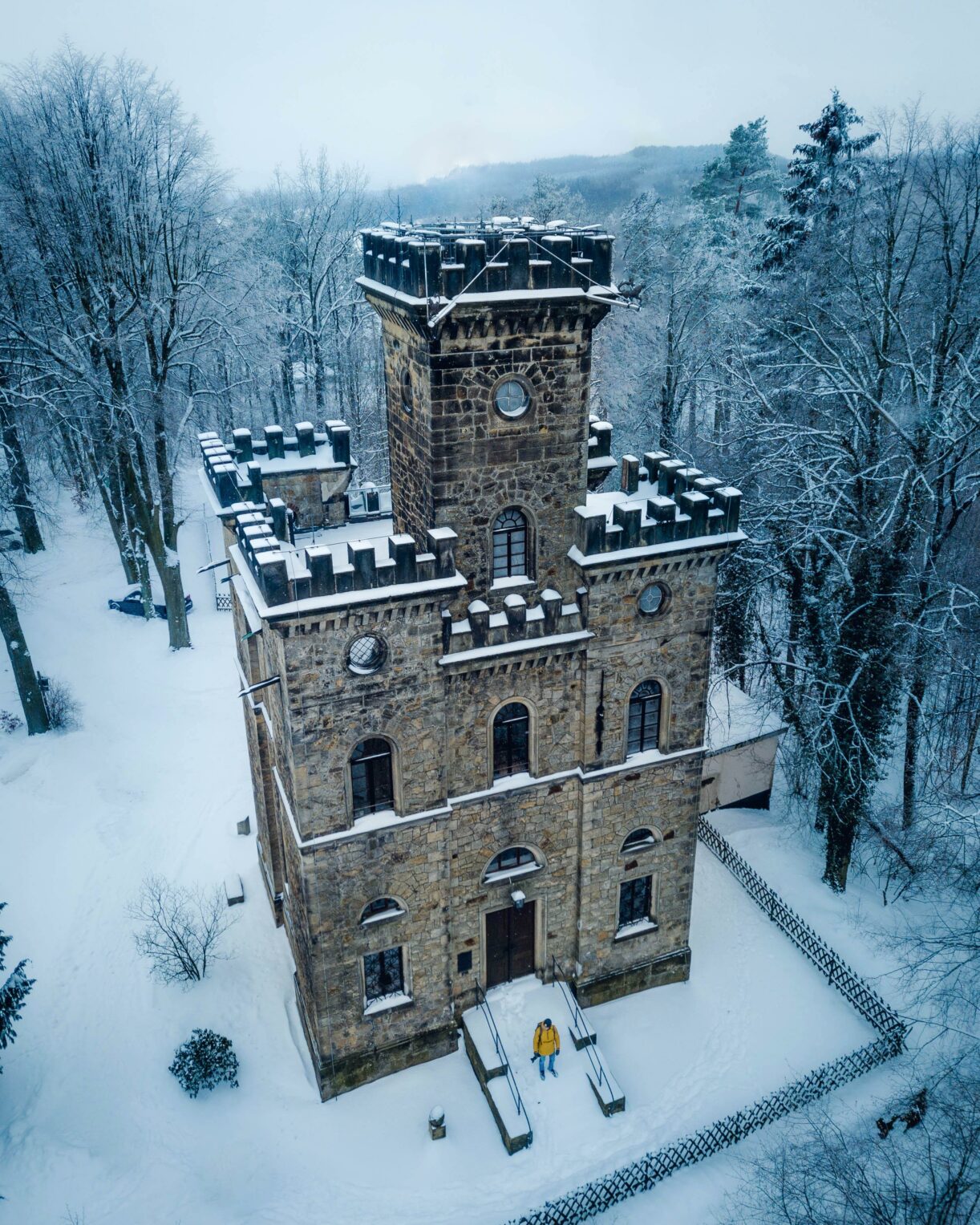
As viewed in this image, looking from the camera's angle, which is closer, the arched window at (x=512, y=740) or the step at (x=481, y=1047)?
the arched window at (x=512, y=740)

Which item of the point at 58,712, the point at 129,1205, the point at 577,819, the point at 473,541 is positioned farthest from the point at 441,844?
the point at 58,712

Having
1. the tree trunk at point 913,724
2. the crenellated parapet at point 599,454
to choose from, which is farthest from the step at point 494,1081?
the tree trunk at point 913,724

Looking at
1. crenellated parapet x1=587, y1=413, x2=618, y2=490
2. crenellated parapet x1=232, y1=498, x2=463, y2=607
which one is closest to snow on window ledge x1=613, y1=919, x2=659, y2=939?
crenellated parapet x1=232, y1=498, x2=463, y2=607

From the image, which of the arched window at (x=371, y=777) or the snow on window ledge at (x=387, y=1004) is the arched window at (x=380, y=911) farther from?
the snow on window ledge at (x=387, y=1004)

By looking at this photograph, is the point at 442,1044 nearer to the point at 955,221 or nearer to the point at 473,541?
the point at 473,541

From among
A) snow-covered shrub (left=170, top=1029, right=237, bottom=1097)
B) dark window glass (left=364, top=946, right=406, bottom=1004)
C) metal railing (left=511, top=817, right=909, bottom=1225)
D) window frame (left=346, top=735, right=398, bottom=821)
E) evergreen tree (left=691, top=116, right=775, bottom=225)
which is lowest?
metal railing (left=511, top=817, right=909, bottom=1225)

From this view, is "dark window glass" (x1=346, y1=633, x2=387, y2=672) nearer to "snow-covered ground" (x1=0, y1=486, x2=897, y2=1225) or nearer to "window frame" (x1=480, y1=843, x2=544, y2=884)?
"window frame" (x1=480, y1=843, x2=544, y2=884)
